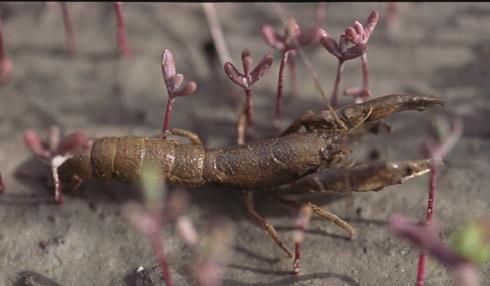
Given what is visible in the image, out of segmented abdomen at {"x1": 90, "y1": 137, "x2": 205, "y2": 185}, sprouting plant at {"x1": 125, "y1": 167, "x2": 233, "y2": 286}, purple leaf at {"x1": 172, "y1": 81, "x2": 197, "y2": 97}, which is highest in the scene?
purple leaf at {"x1": 172, "y1": 81, "x2": 197, "y2": 97}

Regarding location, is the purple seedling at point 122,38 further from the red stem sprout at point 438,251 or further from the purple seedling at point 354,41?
the red stem sprout at point 438,251

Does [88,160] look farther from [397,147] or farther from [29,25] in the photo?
[397,147]

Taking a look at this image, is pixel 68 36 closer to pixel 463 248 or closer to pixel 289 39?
pixel 289 39

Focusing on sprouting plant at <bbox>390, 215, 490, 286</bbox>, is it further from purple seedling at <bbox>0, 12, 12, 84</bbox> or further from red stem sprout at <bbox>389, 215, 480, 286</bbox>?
purple seedling at <bbox>0, 12, 12, 84</bbox>

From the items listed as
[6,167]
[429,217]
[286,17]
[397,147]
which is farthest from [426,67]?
[6,167]

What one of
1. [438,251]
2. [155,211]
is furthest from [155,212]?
[438,251]

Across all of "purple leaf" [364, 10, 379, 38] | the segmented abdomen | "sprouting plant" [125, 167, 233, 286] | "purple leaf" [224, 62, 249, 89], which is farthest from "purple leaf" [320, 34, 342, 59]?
"sprouting plant" [125, 167, 233, 286]

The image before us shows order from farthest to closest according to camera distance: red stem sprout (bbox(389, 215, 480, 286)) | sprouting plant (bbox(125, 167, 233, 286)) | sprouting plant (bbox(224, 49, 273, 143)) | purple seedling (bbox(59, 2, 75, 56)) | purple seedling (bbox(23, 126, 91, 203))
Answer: purple seedling (bbox(59, 2, 75, 56))
sprouting plant (bbox(224, 49, 273, 143))
purple seedling (bbox(23, 126, 91, 203))
sprouting plant (bbox(125, 167, 233, 286))
red stem sprout (bbox(389, 215, 480, 286))
